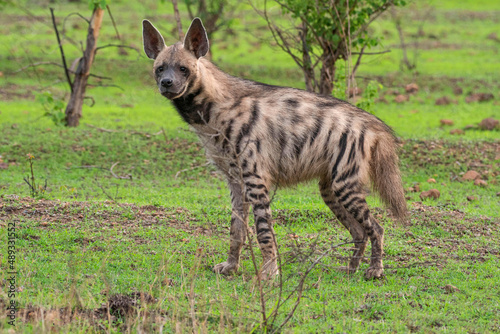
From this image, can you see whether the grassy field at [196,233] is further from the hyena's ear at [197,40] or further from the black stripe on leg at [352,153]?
the hyena's ear at [197,40]

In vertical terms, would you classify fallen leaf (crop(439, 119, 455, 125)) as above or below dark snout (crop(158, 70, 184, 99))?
below

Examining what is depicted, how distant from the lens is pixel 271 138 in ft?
18.4

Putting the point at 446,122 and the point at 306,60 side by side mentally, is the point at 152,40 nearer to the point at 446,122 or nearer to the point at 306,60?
the point at 306,60

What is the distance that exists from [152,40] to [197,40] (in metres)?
0.44

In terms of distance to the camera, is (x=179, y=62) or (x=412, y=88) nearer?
(x=179, y=62)

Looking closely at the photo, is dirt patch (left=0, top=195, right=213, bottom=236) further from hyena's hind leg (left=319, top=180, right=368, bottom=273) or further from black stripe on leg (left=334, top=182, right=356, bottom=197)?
black stripe on leg (left=334, top=182, right=356, bottom=197)

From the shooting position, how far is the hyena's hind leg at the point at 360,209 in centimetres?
554

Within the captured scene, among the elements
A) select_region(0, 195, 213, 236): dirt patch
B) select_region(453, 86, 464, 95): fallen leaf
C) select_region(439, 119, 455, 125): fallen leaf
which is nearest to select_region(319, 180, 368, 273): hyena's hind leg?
select_region(0, 195, 213, 236): dirt patch

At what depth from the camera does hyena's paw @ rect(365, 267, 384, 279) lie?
5480mm

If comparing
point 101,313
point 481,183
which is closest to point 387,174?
point 101,313

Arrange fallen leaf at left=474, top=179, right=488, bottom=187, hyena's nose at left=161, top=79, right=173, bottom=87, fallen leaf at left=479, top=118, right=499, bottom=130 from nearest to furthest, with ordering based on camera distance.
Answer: hyena's nose at left=161, top=79, right=173, bottom=87 → fallen leaf at left=474, top=179, right=488, bottom=187 → fallen leaf at left=479, top=118, right=499, bottom=130

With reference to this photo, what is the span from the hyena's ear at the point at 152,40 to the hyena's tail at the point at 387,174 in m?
2.04

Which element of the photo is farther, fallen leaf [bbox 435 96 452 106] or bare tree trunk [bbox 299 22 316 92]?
fallen leaf [bbox 435 96 452 106]

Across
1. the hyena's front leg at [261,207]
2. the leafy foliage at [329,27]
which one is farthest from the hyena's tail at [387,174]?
the leafy foliage at [329,27]
